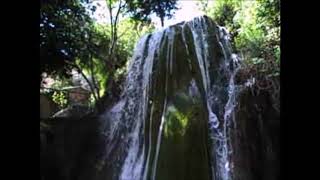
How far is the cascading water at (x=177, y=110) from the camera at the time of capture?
98.0 inches

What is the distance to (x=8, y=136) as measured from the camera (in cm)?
127

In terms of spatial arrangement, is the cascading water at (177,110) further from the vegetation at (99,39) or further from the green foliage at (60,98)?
the green foliage at (60,98)

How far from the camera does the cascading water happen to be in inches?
98.0

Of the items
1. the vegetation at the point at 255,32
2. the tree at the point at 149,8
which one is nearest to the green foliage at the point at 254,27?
the vegetation at the point at 255,32

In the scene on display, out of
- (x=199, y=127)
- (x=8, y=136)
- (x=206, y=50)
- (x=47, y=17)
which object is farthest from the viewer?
(x=206, y=50)

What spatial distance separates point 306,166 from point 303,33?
1.26 ft

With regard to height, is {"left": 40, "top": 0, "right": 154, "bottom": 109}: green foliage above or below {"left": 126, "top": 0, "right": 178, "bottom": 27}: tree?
below

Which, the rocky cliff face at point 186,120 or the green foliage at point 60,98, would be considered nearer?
the green foliage at point 60,98

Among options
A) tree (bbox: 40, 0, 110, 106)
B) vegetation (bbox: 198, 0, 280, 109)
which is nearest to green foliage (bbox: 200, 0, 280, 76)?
vegetation (bbox: 198, 0, 280, 109)

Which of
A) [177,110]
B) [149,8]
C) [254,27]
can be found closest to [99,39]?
[149,8]

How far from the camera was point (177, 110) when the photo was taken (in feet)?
8.22

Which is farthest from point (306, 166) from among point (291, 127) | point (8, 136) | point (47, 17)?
point (47, 17)

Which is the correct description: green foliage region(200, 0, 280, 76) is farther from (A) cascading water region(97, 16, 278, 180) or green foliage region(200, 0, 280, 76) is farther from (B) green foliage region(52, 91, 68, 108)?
(B) green foliage region(52, 91, 68, 108)

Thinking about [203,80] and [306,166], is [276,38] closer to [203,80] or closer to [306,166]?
[203,80]
